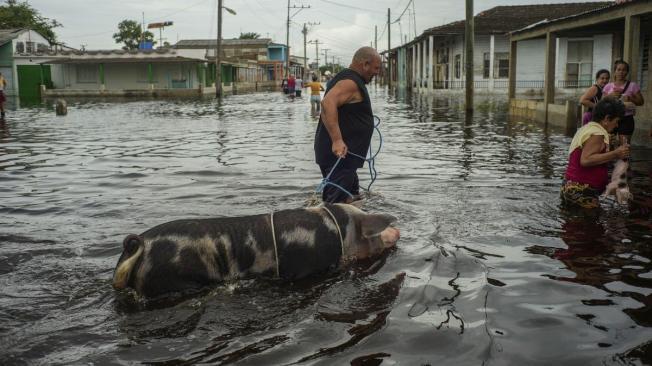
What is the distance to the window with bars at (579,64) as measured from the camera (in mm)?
36469

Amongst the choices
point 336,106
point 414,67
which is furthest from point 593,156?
point 414,67

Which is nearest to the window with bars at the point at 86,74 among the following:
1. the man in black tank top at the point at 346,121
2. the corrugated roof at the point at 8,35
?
the corrugated roof at the point at 8,35

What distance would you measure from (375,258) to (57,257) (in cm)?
298

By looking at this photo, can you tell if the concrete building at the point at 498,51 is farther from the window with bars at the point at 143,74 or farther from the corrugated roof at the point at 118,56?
the window with bars at the point at 143,74

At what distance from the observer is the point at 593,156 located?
662cm

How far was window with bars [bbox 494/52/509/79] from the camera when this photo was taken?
3953 centimetres

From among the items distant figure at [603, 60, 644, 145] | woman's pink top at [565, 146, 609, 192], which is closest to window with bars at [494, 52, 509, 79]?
distant figure at [603, 60, 644, 145]

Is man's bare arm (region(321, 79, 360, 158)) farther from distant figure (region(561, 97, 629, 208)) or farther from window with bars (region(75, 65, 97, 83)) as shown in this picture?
window with bars (region(75, 65, 97, 83))

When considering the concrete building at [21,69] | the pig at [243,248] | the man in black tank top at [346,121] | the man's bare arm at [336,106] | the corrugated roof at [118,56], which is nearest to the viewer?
the pig at [243,248]

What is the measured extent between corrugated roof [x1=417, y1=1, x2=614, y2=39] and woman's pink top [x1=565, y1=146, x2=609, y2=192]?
106 feet

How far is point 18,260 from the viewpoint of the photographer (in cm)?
557

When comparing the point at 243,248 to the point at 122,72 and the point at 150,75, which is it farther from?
the point at 122,72

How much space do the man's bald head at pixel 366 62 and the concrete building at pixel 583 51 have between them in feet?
28.1

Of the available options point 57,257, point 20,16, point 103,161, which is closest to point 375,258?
point 57,257
